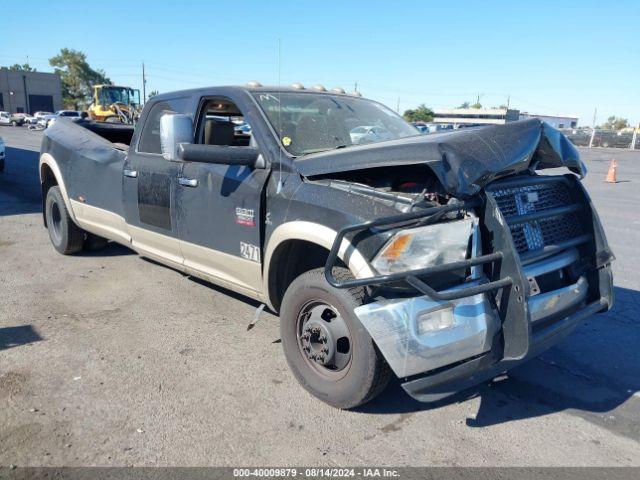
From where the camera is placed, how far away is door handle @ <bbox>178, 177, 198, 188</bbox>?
4.18 metres

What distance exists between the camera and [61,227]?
6.46 metres

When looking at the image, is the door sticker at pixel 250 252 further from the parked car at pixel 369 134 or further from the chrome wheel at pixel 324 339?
the parked car at pixel 369 134

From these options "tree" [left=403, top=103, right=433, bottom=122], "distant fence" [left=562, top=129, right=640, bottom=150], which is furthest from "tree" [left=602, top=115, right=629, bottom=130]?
"distant fence" [left=562, top=129, right=640, bottom=150]

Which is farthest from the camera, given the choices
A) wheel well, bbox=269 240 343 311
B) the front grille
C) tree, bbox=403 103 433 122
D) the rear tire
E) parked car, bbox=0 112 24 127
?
tree, bbox=403 103 433 122

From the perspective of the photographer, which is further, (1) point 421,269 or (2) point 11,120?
(2) point 11,120

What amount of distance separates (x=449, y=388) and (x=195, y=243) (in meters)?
2.37

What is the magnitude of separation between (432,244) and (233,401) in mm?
1559

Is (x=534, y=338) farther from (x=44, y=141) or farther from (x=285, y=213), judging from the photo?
(x=44, y=141)

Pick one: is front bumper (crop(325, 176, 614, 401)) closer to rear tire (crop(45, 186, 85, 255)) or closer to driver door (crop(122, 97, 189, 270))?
driver door (crop(122, 97, 189, 270))

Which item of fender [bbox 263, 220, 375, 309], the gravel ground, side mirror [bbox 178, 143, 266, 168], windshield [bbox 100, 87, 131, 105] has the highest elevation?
windshield [bbox 100, 87, 131, 105]

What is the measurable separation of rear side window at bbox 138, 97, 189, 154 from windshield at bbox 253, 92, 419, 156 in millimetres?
1127

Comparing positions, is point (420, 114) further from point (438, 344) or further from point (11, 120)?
point (438, 344)

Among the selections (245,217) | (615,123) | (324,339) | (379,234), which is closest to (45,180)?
(245,217)

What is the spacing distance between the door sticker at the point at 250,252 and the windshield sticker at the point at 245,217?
15 cm
